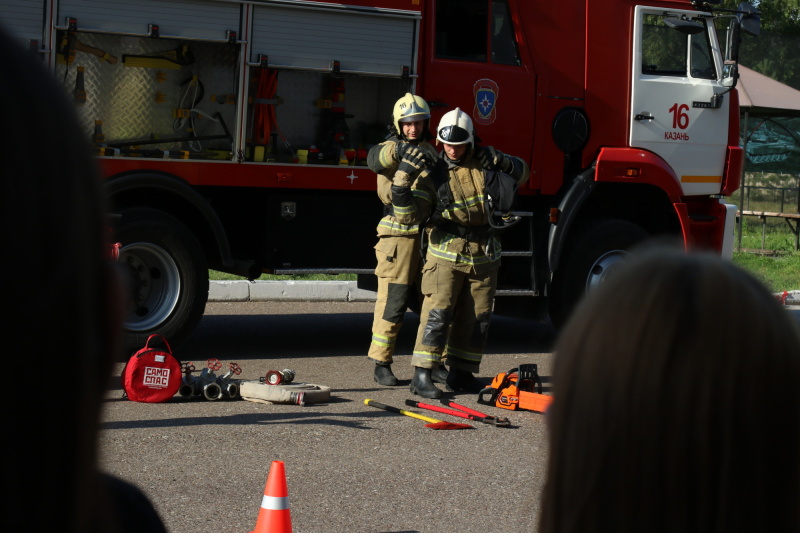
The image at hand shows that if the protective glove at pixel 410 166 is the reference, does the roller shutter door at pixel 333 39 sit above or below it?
above

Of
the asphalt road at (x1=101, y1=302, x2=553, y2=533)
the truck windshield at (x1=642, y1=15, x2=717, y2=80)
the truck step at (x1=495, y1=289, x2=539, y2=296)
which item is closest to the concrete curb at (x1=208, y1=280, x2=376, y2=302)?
the asphalt road at (x1=101, y1=302, x2=553, y2=533)

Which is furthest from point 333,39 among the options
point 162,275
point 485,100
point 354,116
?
point 162,275

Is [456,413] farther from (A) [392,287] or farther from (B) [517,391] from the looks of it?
(A) [392,287]

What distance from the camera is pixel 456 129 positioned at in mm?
7105

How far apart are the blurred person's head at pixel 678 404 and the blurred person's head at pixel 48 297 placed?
517 mm

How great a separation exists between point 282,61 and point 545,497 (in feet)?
23.2

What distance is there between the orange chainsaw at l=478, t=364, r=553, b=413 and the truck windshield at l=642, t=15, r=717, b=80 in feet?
10.8

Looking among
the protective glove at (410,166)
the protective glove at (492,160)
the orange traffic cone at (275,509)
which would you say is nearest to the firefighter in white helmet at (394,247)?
the protective glove at (410,166)

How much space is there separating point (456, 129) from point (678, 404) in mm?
6060

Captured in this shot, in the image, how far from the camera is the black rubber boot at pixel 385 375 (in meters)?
7.47

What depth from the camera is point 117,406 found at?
6.48 metres

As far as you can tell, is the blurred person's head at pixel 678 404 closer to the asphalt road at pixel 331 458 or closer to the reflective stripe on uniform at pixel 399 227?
the asphalt road at pixel 331 458

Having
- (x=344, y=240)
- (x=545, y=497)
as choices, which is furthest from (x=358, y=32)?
(x=545, y=497)

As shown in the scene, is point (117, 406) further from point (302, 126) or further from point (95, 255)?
point (95, 255)
